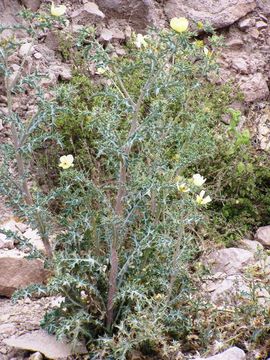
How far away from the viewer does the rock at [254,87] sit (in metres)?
5.78

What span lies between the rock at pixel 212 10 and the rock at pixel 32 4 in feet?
4.53

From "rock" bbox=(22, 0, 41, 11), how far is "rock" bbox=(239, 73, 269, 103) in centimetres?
215

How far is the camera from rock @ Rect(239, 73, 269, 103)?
228 inches

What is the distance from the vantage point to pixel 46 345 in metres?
2.99

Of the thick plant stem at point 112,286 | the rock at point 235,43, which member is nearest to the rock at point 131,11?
the rock at point 235,43

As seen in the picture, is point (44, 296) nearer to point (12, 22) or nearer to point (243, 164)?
point (243, 164)

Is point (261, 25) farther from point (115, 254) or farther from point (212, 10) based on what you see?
point (115, 254)

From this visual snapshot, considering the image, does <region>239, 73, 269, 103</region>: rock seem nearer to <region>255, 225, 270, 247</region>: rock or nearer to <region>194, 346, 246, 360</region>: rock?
<region>255, 225, 270, 247</region>: rock

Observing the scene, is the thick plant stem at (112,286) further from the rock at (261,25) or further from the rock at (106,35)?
the rock at (261,25)

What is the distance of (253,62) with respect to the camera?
602 centimetres

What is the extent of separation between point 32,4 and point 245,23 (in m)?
2.26

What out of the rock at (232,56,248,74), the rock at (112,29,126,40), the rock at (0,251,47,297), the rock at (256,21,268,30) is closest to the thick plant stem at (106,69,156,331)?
the rock at (0,251,47,297)

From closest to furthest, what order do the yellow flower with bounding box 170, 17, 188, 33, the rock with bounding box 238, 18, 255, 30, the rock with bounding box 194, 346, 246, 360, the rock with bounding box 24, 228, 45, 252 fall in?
the yellow flower with bounding box 170, 17, 188, 33 < the rock with bounding box 194, 346, 246, 360 < the rock with bounding box 24, 228, 45, 252 < the rock with bounding box 238, 18, 255, 30

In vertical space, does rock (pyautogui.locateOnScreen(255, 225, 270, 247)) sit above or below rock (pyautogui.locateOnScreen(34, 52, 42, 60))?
below
